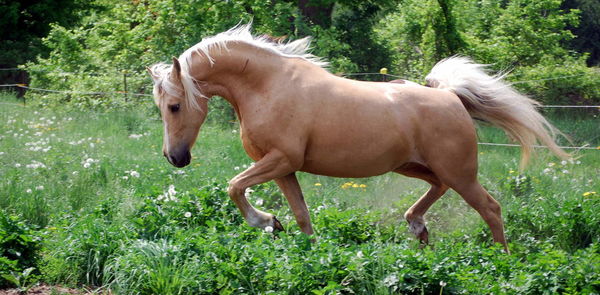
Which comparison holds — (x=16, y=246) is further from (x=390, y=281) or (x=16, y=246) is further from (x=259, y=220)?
(x=390, y=281)

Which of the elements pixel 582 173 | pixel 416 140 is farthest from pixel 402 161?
pixel 582 173

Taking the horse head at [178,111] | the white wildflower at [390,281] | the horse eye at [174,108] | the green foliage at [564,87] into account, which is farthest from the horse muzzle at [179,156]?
the green foliage at [564,87]

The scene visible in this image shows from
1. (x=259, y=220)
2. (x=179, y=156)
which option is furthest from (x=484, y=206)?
(x=179, y=156)

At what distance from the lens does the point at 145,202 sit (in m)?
6.45

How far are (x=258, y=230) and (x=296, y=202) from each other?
1.60 feet

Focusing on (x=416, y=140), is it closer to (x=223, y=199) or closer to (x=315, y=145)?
(x=315, y=145)

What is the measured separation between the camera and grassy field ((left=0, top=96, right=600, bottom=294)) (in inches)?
184

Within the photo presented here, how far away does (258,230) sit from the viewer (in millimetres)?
5828

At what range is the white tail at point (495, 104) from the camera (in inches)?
268

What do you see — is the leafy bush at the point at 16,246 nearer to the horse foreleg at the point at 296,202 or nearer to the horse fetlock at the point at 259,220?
the horse fetlock at the point at 259,220

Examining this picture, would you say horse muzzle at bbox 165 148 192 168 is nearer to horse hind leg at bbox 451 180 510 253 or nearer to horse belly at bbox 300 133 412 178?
horse belly at bbox 300 133 412 178

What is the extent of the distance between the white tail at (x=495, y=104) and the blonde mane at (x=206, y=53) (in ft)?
4.30

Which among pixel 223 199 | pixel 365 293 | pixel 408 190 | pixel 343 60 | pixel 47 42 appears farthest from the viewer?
pixel 47 42

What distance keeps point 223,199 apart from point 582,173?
4.51 metres
